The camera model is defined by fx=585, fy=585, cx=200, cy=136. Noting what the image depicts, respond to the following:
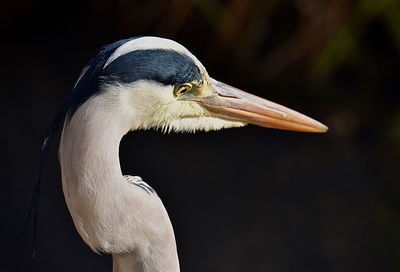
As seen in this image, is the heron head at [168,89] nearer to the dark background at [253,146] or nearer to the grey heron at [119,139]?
the grey heron at [119,139]

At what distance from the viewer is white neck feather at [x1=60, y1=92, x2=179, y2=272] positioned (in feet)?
4.50

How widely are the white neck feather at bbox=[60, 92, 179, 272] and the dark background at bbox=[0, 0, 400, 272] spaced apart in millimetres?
1936

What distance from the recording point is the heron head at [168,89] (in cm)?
144

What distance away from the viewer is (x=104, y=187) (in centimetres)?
138

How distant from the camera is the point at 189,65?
61.6 inches

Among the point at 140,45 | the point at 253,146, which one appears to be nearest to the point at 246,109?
the point at 140,45

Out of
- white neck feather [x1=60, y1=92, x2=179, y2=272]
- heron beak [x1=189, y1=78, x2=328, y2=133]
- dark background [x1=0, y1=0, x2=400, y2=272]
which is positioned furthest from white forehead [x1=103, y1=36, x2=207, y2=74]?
dark background [x1=0, y1=0, x2=400, y2=272]

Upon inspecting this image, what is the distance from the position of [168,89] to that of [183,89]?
0.22ft

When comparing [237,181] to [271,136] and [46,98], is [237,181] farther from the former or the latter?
[46,98]

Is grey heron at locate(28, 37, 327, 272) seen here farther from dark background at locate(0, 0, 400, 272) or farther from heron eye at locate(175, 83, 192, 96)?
dark background at locate(0, 0, 400, 272)

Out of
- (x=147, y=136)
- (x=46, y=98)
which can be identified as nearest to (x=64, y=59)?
(x=46, y=98)

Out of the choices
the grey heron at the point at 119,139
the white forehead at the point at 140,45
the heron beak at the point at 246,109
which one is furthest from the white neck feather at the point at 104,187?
the heron beak at the point at 246,109

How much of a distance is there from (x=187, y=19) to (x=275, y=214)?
1.58 meters

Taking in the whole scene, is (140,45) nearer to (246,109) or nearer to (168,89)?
(168,89)
